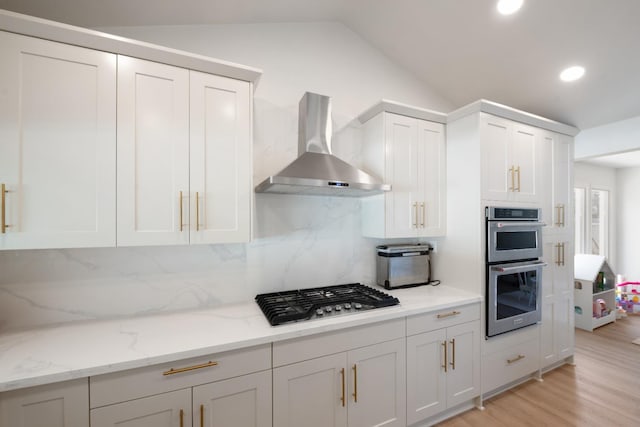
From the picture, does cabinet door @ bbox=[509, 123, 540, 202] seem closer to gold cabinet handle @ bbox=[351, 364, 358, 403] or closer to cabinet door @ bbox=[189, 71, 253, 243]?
gold cabinet handle @ bbox=[351, 364, 358, 403]

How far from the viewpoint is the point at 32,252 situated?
1.51 metres

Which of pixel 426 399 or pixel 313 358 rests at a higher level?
pixel 313 358

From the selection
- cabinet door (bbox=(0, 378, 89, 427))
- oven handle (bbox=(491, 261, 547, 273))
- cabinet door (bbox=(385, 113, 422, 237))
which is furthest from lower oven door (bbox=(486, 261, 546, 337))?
cabinet door (bbox=(0, 378, 89, 427))

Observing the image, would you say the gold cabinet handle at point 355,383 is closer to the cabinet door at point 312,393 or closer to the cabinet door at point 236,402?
the cabinet door at point 312,393

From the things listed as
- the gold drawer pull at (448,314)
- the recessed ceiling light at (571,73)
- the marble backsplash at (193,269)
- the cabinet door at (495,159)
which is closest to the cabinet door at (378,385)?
the gold drawer pull at (448,314)

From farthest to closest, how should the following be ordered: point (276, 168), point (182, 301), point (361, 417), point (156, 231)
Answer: point (276, 168) < point (182, 301) < point (361, 417) < point (156, 231)

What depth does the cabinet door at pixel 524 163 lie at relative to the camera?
2355 millimetres

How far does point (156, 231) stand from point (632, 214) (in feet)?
26.0

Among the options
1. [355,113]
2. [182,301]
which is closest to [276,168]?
[355,113]

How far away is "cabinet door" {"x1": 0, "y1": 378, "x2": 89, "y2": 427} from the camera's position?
3.44 feet

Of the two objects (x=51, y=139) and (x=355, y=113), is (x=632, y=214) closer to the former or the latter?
(x=355, y=113)

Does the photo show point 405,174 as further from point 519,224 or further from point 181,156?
point 181,156

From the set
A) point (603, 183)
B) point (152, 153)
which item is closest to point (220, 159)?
point (152, 153)

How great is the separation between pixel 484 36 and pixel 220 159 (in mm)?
2277
